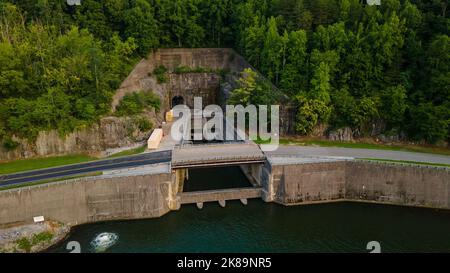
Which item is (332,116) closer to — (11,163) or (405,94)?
(405,94)

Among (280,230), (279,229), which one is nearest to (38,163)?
(279,229)

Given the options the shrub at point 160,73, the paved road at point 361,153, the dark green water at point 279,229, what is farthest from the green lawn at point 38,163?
the paved road at point 361,153

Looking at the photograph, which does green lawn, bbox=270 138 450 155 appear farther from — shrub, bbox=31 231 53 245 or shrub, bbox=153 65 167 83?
shrub, bbox=31 231 53 245

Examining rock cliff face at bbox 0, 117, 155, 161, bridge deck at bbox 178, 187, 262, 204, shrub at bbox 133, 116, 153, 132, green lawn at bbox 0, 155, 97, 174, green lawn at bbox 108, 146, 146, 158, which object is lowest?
bridge deck at bbox 178, 187, 262, 204

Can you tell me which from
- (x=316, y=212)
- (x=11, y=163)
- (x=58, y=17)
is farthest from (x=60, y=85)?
(x=316, y=212)

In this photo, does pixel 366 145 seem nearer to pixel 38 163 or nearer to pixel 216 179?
pixel 216 179

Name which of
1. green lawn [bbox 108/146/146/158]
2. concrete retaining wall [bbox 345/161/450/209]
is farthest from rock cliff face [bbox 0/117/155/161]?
concrete retaining wall [bbox 345/161/450/209]
